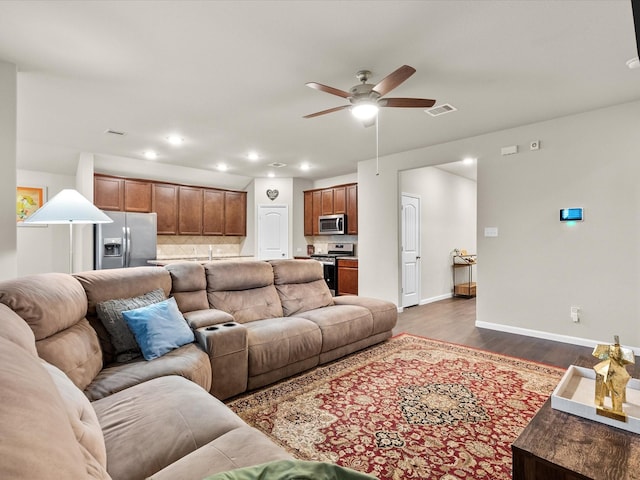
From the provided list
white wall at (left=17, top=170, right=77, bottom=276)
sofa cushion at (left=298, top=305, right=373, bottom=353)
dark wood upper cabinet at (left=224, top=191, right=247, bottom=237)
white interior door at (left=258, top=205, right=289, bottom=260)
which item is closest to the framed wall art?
white wall at (left=17, top=170, right=77, bottom=276)

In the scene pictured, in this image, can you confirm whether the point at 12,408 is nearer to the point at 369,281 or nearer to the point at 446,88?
the point at 446,88

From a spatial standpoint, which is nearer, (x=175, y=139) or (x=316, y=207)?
(x=175, y=139)

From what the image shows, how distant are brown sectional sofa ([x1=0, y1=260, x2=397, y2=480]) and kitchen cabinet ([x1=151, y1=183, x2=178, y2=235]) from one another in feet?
12.5

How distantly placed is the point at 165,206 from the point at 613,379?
6.84m

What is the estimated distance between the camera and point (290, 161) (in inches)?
243

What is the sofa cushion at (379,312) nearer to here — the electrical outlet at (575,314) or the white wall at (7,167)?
the electrical outlet at (575,314)

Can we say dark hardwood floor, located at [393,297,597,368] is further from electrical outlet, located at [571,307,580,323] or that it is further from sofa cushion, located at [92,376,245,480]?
sofa cushion, located at [92,376,245,480]

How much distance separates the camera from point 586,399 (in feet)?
5.45

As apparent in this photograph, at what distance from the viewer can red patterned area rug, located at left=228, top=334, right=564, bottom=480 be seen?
6.05ft

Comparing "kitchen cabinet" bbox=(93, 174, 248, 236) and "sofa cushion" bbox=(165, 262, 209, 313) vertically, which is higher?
"kitchen cabinet" bbox=(93, 174, 248, 236)

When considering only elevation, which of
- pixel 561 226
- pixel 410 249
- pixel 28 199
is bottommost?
pixel 410 249

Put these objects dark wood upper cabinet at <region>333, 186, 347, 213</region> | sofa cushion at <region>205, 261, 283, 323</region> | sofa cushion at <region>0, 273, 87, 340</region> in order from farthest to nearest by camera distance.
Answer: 1. dark wood upper cabinet at <region>333, 186, 347, 213</region>
2. sofa cushion at <region>205, 261, 283, 323</region>
3. sofa cushion at <region>0, 273, 87, 340</region>

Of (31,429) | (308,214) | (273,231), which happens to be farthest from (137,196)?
(31,429)

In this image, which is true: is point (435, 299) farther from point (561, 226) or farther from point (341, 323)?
point (341, 323)
